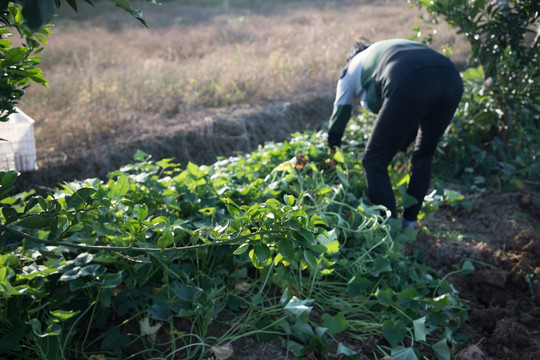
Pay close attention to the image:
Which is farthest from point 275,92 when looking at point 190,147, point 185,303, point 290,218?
point 290,218

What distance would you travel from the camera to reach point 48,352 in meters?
1.83

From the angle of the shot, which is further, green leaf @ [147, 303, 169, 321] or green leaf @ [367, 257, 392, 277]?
green leaf @ [367, 257, 392, 277]

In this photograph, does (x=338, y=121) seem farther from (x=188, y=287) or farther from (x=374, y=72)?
(x=188, y=287)

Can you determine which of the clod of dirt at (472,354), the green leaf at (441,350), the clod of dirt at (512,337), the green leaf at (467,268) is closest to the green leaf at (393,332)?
the green leaf at (441,350)

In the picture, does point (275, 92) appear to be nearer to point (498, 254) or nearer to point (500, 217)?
point (500, 217)

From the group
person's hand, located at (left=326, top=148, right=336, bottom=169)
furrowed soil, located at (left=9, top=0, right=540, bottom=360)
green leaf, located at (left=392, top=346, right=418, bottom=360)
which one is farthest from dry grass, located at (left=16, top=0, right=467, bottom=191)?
green leaf, located at (left=392, top=346, right=418, bottom=360)

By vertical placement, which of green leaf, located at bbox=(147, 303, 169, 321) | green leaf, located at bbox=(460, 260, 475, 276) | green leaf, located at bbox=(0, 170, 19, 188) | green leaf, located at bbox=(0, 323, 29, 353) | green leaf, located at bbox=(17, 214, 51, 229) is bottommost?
green leaf, located at bbox=(460, 260, 475, 276)

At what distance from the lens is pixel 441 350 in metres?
2.09

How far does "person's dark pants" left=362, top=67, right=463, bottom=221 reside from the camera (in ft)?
8.40

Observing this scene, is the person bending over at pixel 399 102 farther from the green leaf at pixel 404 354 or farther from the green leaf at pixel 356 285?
the green leaf at pixel 404 354

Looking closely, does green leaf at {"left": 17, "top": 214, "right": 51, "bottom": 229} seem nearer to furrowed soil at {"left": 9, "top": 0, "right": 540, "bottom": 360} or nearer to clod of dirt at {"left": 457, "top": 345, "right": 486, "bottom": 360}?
furrowed soil at {"left": 9, "top": 0, "right": 540, "bottom": 360}

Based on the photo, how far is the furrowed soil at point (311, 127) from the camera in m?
2.39

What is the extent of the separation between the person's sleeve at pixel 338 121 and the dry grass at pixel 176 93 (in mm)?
2394

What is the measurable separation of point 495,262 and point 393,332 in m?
1.19
